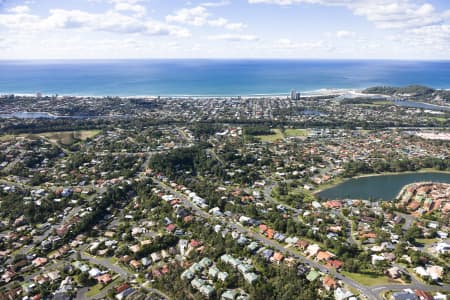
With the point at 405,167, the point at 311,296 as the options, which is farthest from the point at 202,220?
the point at 405,167

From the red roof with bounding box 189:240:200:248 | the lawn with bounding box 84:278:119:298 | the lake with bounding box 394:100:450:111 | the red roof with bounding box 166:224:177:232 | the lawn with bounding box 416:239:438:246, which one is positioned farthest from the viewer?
the lake with bounding box 394:100:450:111

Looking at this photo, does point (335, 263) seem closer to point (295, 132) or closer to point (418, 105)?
point (295, 132)

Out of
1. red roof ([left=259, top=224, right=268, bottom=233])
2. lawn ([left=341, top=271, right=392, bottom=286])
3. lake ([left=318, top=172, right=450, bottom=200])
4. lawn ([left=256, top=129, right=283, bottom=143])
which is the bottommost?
lawn ([left=341, top=271, right=392, bottom=286])

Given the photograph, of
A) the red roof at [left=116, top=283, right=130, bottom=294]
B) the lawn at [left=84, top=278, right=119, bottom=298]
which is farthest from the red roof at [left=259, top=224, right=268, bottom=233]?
the lawn at [left=84, top=278, right=119, bottom=298]

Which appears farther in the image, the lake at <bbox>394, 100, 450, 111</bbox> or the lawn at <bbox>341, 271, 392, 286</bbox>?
the lake at <bbox>394, 100, 450, 111</bbox>

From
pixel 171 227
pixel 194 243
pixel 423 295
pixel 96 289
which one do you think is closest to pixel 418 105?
pixel 423 295

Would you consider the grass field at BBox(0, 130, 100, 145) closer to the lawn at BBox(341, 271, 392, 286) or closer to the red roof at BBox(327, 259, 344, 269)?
the red roof at BBox(327, 259, 344, 269)

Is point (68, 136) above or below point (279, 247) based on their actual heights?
above
